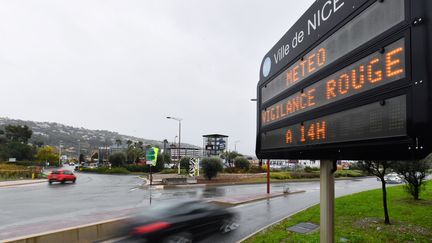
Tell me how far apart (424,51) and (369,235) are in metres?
7.89

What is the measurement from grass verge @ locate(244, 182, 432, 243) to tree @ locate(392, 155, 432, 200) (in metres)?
1.01

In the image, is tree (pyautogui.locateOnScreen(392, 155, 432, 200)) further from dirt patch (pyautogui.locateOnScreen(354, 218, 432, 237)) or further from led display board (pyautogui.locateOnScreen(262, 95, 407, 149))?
led display board (pyautogui.locateOnScreen(262, 95, 407, 149))

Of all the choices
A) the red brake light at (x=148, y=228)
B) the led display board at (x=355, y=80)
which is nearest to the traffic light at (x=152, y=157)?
the red brake light at (x=148, y=228)

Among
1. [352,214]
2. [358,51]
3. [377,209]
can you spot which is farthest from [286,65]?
[377,209]

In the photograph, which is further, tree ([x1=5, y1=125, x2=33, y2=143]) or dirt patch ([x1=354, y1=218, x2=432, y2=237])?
tree ([x1=5, y1=125, x2=33, y2=143])

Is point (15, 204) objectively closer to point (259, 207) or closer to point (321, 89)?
point (259, 207)

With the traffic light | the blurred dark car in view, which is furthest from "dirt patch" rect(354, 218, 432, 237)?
the traffic light

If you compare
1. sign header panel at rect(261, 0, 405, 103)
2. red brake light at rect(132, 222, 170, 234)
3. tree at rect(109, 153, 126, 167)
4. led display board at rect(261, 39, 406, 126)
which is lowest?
tree at rect(109, 153, 126, 167)

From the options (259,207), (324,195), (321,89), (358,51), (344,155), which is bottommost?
(259,207)

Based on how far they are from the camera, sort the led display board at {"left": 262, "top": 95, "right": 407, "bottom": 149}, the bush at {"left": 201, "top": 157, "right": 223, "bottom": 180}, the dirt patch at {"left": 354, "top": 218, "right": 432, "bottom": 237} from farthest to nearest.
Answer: the bush at {"left": 201, "top": 157, "right": 223, "bottom": 180}
the dirt patch at {"left": 354, "top": 218, "right": 432, "bottom": 237}
the led display board at {"left": 262, "top": 95, "right": 407, "bottom": 149}

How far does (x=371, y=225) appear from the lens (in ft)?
35.8

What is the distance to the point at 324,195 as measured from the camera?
5.87 metres

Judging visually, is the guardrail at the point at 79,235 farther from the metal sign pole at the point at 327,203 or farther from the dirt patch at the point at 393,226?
the dirt patch at the point at 393,226

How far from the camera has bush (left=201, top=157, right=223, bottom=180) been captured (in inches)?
1476
